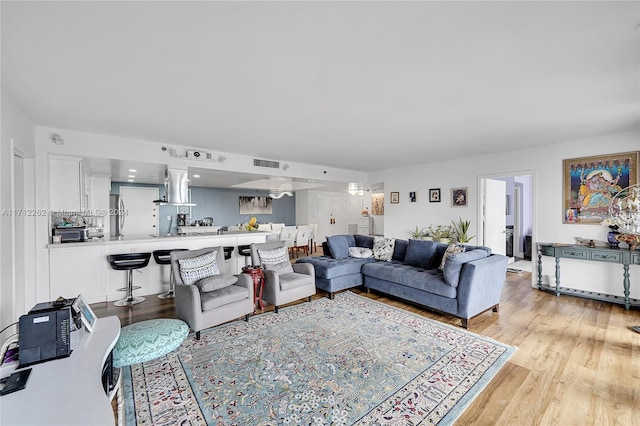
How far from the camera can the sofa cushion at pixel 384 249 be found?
483 cm

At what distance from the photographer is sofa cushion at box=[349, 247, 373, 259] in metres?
4.91

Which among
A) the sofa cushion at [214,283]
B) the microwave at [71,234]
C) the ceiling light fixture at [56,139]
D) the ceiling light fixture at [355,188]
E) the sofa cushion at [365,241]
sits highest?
the ceiling light fixture at [56,139]

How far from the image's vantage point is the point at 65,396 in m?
1.20

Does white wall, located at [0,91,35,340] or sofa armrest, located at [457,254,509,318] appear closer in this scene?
white wall, located at [0,91,35,340]

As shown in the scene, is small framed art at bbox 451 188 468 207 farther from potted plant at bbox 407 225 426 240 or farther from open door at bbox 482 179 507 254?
potted plant at bbox 407 225 426 240

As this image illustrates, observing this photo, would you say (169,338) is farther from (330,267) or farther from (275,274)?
(330,267)

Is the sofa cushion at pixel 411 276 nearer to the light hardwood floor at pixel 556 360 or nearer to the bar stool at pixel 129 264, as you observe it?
the light hardwood floor at pixel 556 360

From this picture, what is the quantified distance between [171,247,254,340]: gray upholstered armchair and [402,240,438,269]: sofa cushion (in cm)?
253

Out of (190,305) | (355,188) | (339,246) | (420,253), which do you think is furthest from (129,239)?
(355,188)

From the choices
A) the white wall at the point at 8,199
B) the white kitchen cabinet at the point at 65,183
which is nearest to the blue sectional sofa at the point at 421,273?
the white wall at the point at 8,199

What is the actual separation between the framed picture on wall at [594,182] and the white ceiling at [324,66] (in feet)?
2.04

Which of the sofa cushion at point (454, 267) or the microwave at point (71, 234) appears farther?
the microwave at point (71, 234)

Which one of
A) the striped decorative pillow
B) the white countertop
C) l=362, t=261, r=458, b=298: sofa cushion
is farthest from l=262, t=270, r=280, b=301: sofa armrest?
the white countertop

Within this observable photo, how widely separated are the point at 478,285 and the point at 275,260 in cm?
272
